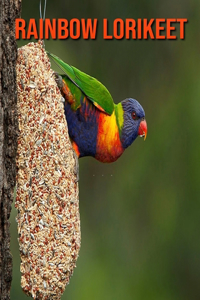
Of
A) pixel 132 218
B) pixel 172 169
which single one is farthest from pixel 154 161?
pixel 132 218

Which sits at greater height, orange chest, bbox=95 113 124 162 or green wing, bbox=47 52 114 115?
green wing, bbox=47 52 114 115

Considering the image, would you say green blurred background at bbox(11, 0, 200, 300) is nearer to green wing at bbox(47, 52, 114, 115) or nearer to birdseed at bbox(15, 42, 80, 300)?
green wing at bbox(47, 52, 114, 115)

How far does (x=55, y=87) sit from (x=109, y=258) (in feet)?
12.6

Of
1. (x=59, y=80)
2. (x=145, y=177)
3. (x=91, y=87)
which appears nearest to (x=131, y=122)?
(x=91, y=87)

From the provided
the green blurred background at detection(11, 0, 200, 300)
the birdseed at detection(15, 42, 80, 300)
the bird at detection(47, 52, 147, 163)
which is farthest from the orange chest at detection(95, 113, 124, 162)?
the green blurred background at detection(11, 0, 200, 300)

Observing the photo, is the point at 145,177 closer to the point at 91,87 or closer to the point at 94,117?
the point at 94,117

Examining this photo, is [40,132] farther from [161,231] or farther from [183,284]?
[183,284]

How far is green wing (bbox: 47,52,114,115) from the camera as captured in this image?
Answer: 229 cm

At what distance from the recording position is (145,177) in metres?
5.54

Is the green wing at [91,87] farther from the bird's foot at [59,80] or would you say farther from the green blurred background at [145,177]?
the green blurred background at [145,177]

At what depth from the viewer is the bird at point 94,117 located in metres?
2.35

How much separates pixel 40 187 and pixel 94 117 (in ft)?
2.07

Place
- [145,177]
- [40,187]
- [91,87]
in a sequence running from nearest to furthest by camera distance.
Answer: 1. [40,187]
2. [91,87]
3. [145,177]

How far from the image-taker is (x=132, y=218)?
227 inches
